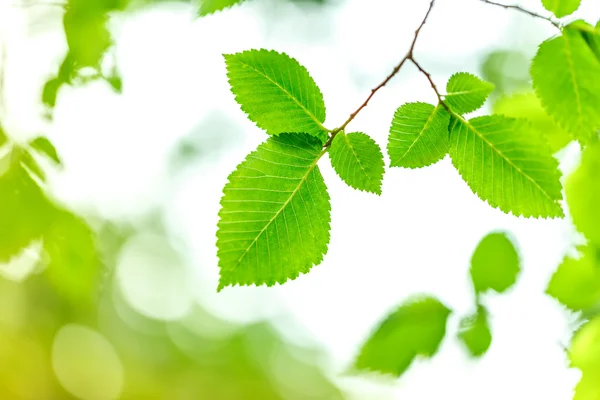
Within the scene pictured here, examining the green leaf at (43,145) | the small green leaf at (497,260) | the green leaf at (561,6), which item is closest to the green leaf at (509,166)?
the green leaf at (561,6)

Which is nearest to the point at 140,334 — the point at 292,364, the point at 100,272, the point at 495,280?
the point at 292,364

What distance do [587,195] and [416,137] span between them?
1.22ft

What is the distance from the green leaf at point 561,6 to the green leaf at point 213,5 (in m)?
0.32

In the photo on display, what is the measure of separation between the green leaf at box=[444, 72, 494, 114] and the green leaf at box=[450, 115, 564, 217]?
25 millimetres

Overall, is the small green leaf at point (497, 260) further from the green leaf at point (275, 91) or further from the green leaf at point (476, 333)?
the green leaf at point (275, 91)

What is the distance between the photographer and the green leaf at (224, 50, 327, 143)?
15.2 inches

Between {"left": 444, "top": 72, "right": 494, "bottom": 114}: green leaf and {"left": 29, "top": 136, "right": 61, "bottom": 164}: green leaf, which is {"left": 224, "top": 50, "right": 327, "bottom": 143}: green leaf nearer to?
{"left": 444, "top": 72, "right": 494, "bottom": 114}: green leaf

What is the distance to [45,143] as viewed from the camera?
2.19ft

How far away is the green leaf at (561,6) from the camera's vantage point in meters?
0.42

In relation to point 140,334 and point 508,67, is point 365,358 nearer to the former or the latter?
point 508,67

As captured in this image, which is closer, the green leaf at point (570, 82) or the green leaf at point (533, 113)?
the green leaf at point (570, 82)

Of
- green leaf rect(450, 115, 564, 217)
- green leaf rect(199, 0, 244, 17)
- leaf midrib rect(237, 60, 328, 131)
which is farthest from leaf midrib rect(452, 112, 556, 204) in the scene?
green leaf rect(199, 0, 244, 17)

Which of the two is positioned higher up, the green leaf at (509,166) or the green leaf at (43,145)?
the green leaf at (509,166)

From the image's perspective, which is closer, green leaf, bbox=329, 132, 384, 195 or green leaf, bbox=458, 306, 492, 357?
green leaf, bbox=329, 132, 384, 195
